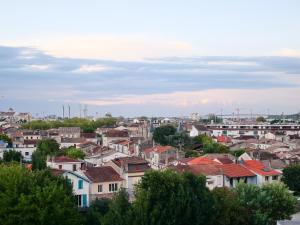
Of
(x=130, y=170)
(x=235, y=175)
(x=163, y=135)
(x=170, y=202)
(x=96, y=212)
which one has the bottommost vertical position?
(x=96, y=212)

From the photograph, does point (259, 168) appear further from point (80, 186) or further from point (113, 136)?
point (113, 136)

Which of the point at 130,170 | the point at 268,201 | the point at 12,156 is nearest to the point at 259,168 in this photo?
the point at 130,170

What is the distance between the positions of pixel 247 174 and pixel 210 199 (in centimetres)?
1714

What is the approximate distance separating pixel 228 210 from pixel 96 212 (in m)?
8.43

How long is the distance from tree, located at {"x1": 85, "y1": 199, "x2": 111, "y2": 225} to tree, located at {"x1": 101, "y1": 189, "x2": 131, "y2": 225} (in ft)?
8.35

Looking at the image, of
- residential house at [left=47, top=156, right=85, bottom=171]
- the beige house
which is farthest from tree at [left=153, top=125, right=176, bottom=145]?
the beige house

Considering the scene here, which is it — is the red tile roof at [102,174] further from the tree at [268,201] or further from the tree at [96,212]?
the tree at [268,201]

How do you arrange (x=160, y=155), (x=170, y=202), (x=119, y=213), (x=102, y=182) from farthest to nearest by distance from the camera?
(x=160, y=155)
(x=102, y=182)
(x=170, y=202)
(x=119, y=213)

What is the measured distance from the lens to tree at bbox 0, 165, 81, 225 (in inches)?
1139

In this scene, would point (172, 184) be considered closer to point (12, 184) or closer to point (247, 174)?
point (12, 184)

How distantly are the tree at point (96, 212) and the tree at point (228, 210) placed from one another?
729 cm

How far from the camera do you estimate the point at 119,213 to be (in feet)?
95.7

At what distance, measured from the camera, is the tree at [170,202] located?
28719 millimetres

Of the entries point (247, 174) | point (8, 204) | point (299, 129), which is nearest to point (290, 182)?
point (247, 174)
